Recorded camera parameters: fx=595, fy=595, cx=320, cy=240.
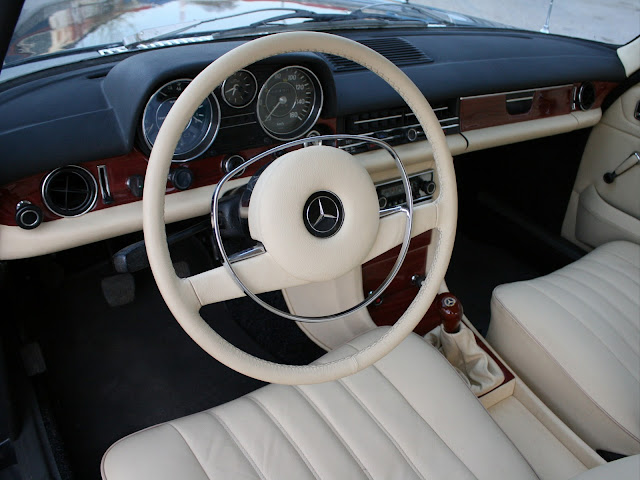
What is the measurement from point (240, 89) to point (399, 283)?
3.11ft

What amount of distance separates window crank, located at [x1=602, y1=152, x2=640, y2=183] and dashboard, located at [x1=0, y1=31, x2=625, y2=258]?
66 cm

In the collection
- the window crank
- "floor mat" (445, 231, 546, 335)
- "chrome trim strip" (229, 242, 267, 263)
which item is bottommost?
"floor mat" (445, 231, 546, 335)

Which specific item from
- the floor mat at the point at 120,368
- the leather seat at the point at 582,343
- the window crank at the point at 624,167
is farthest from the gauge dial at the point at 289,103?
the window crank at the point at 624,167

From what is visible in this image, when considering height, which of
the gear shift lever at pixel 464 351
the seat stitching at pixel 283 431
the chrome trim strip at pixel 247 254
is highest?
the chrome trim strip at pixel 247 254

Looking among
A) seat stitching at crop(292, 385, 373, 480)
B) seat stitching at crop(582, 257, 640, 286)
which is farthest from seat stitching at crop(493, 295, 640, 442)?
seat stitching at crop(292, 385, 373, 480)

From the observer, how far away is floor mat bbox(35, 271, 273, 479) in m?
1.97

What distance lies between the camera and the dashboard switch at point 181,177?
54.4 inches

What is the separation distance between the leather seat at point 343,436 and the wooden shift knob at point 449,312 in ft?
1.11

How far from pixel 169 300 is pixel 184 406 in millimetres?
1158

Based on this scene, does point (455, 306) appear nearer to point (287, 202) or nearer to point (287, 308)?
point (287, 308)

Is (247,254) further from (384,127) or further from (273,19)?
(273,19)

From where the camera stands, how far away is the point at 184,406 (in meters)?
2.04

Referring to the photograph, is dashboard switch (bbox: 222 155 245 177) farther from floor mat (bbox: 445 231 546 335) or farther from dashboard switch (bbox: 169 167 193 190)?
floor mat (bbox: 445 231 546 335)

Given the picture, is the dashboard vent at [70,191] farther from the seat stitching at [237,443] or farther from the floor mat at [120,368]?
the floor mat at [120,368]
